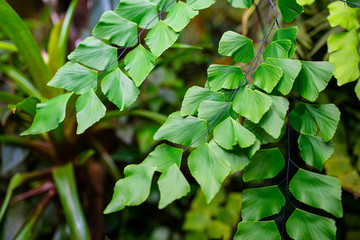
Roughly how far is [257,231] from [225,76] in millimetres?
258

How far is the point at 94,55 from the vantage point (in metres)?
0.42

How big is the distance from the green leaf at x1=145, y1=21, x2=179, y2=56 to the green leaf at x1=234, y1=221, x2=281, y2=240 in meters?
0.31

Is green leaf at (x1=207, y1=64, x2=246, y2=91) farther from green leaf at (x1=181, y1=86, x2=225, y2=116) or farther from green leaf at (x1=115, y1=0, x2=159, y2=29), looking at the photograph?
green leaf at (x1=115, y1=0, x2=159, y2=29)

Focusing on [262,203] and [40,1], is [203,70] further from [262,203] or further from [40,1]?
[40,1]

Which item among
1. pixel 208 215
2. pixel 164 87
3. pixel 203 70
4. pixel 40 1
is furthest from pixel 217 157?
pixel 40 1

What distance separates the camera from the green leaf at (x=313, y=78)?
403 mm

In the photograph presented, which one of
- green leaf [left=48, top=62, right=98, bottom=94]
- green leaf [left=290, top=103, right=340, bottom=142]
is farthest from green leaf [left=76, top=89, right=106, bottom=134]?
green leaf [left=290, top=103, right=340, bottom=142]

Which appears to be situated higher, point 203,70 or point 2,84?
point 2,84

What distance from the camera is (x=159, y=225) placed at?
3.34 feet

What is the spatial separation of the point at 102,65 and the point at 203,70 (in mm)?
945

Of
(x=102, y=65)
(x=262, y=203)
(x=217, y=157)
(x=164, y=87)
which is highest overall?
(x=102, y=65)

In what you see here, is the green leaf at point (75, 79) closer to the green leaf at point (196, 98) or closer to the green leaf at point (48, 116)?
the green leaf at point (48, 116)

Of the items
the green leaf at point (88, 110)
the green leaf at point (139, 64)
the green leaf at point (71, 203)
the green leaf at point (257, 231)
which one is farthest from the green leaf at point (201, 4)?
the green leaf at point (71, 203)

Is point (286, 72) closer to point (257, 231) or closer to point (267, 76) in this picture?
point (267, 76)
